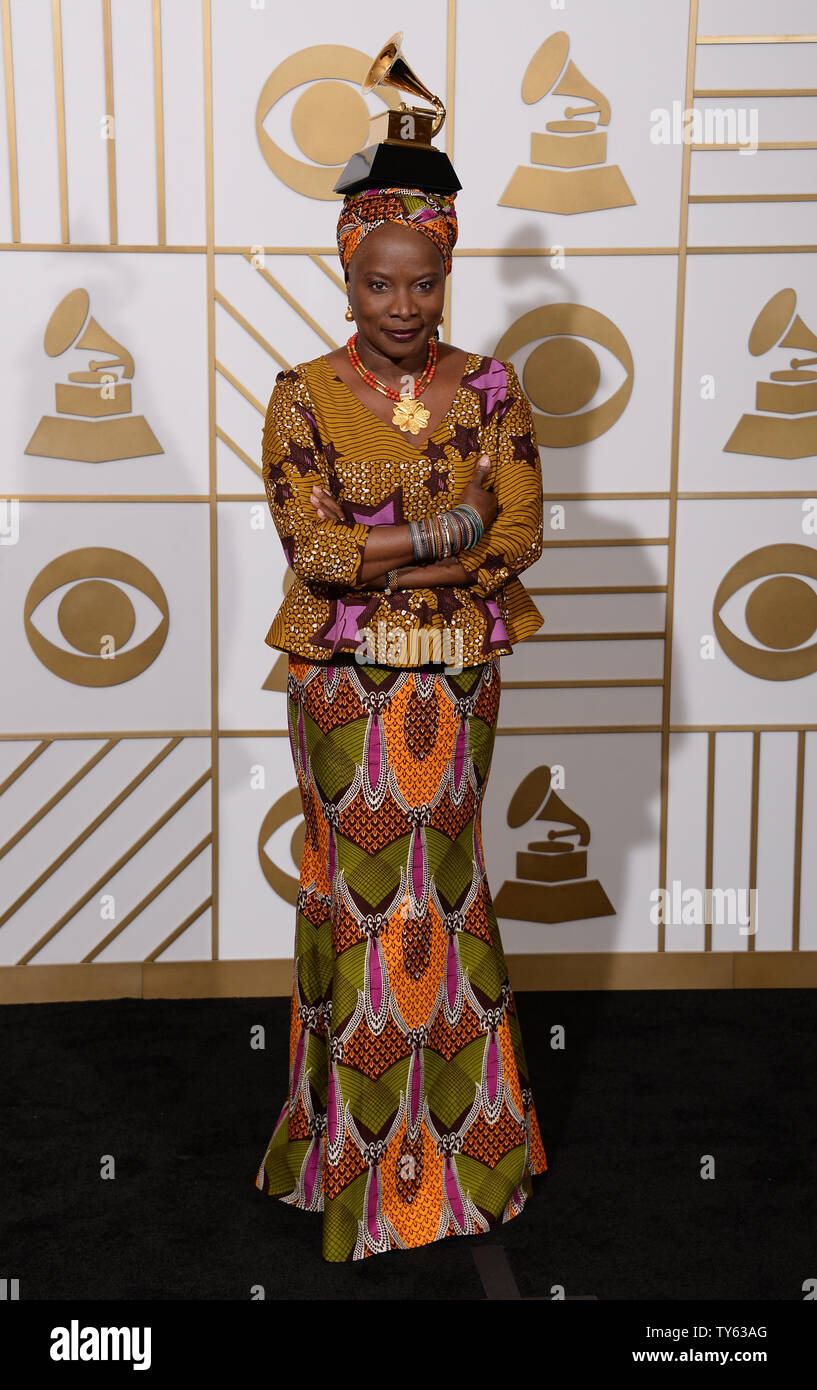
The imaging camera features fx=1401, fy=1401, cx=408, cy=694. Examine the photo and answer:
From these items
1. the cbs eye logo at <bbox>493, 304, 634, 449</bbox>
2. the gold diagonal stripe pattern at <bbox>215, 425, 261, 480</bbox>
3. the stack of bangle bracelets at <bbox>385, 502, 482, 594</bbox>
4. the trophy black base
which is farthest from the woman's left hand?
the cbs eye logo at <bbox>493, 304, 634, 449</bbox>

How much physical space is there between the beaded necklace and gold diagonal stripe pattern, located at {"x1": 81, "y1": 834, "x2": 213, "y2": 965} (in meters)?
1.60

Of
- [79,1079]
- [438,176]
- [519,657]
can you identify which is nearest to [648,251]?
[519,657]

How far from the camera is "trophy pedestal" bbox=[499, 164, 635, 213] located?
3.40 meters

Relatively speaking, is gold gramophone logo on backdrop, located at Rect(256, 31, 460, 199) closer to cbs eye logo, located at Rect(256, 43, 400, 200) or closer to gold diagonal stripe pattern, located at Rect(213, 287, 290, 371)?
cbs eye logo, located at Rect(256, 43, 400, 200)

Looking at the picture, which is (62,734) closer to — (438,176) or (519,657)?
(519,657)

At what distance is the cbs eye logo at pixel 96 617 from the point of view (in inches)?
137

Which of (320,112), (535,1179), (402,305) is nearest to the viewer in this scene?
(402,305)

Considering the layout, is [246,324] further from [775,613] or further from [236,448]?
[775,613]

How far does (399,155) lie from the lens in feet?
7.42

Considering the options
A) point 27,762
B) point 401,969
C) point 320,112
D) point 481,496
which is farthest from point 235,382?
point 401,969

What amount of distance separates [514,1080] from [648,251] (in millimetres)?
2052

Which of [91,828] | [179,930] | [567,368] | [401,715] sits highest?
[567,368]

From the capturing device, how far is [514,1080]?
256 centimetres

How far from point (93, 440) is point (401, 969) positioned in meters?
1.67
